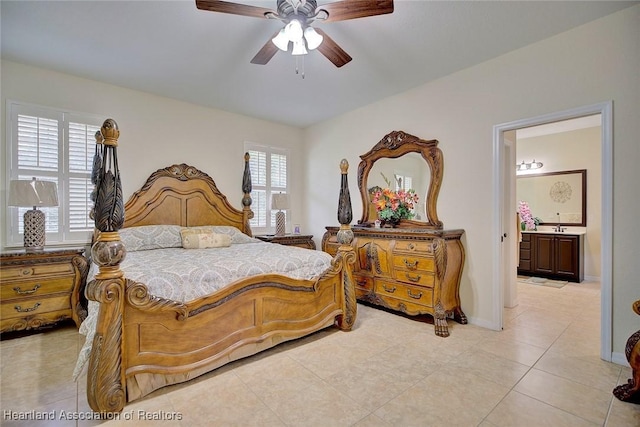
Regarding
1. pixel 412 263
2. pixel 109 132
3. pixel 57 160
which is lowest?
pixel 412 263

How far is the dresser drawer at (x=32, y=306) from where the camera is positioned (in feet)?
9.04

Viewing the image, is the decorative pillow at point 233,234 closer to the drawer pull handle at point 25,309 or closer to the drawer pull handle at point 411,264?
the drawer pull handle at point 25,309

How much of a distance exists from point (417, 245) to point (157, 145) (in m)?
3.69

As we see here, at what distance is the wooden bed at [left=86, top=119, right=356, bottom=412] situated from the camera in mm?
1706

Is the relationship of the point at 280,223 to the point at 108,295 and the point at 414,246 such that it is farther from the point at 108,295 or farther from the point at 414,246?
the point at 108,295

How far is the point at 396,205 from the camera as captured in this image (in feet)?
12.8

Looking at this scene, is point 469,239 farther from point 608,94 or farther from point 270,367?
point 270,367

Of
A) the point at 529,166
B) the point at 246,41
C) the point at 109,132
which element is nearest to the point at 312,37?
the point at 246,41

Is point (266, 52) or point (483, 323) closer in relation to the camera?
point (266, 52)

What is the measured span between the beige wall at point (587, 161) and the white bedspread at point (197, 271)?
5432mm

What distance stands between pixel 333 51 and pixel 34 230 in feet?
11.6

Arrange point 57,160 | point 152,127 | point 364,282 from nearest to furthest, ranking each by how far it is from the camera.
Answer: point 57,160 → point 364,282 → point 152,127

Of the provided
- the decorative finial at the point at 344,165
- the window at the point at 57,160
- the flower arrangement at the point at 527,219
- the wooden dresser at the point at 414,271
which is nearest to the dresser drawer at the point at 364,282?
the wooden dresser at the point at 414,271

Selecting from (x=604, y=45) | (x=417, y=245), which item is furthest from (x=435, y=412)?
(x=604, y=45)
